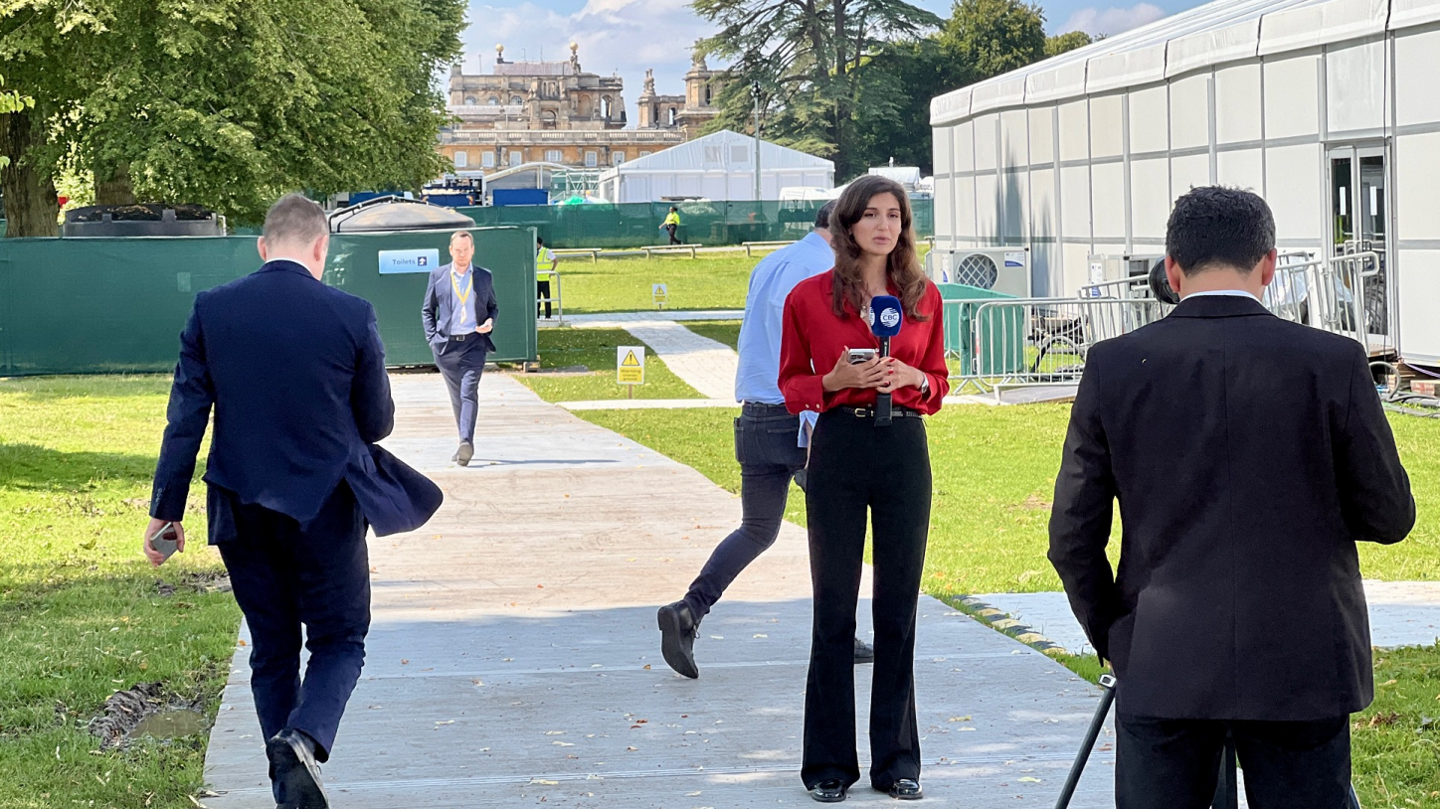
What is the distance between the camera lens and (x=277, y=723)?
5.13 metres

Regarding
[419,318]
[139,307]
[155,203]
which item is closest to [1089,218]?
[419,318]

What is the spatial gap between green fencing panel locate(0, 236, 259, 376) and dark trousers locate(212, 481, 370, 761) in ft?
68.0

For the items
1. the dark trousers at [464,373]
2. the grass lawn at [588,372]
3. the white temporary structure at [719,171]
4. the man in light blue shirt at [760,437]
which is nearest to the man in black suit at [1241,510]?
the man in light blue shirt at [760,437]

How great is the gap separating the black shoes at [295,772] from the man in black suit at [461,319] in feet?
27.0

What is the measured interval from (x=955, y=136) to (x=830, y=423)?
29.0 metres

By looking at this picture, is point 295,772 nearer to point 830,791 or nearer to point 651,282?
point 830,791

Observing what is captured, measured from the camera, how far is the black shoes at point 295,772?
190 inches

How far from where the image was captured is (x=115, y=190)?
32.1 m

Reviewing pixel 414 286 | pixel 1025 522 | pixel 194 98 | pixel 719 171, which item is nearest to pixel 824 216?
pixel 1025 522

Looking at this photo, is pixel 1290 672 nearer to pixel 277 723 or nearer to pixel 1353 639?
pixel 1353 639

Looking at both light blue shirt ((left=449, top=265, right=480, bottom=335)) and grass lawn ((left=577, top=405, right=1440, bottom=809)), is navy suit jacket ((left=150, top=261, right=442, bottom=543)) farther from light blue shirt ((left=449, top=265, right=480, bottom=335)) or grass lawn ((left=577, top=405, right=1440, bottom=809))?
light blue shirt ((left=449, top=265, right=480, bottom=335))

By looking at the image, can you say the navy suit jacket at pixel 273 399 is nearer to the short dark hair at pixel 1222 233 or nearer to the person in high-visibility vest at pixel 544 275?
A: the short dark hair at pixel 1222 233

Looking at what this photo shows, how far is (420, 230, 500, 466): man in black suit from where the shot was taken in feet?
42.9

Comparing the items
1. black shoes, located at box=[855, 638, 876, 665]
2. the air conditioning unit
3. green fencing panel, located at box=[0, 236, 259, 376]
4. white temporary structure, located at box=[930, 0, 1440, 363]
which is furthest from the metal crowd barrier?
black shoes, located at box=[855, 638, 876, 665]
